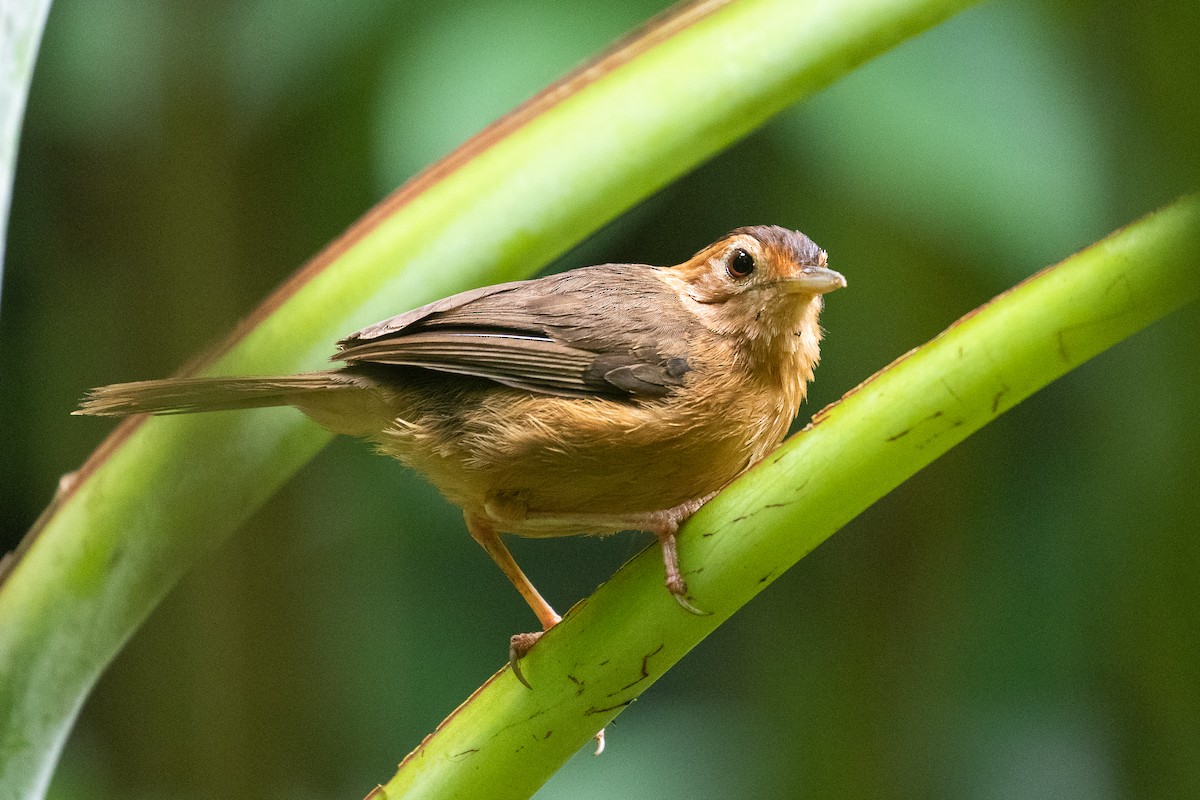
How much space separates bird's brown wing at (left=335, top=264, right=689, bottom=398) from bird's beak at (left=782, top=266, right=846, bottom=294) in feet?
0.49

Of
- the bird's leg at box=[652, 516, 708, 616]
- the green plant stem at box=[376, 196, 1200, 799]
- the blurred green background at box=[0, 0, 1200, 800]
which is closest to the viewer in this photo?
the green plant stem at box=[376, 196, 1200, 799]

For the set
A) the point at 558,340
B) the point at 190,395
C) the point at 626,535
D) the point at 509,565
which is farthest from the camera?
the point at 626,535

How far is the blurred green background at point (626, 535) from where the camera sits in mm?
1565

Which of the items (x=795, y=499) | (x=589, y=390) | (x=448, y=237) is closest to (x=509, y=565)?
(x=589, y=390)

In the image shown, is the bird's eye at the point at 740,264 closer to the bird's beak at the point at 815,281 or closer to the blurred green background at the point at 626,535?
the bird's beak at the point at 815,281

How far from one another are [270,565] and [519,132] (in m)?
0.74

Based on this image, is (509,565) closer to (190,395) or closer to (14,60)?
(190,395)

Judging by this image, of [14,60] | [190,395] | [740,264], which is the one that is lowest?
[740,264]

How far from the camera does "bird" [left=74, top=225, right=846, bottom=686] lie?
1.15 m

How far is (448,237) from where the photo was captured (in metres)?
1.04

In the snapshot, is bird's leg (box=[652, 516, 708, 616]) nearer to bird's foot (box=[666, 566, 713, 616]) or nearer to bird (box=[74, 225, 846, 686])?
bird's foot (box=[666, 566, 713, 616])

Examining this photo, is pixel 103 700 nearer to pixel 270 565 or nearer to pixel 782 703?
pixel 270 565

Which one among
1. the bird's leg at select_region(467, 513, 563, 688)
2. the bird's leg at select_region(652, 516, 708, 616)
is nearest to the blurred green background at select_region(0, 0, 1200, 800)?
the bird's leg at select_region(467, 513, 563, 688)

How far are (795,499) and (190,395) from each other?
55cm
